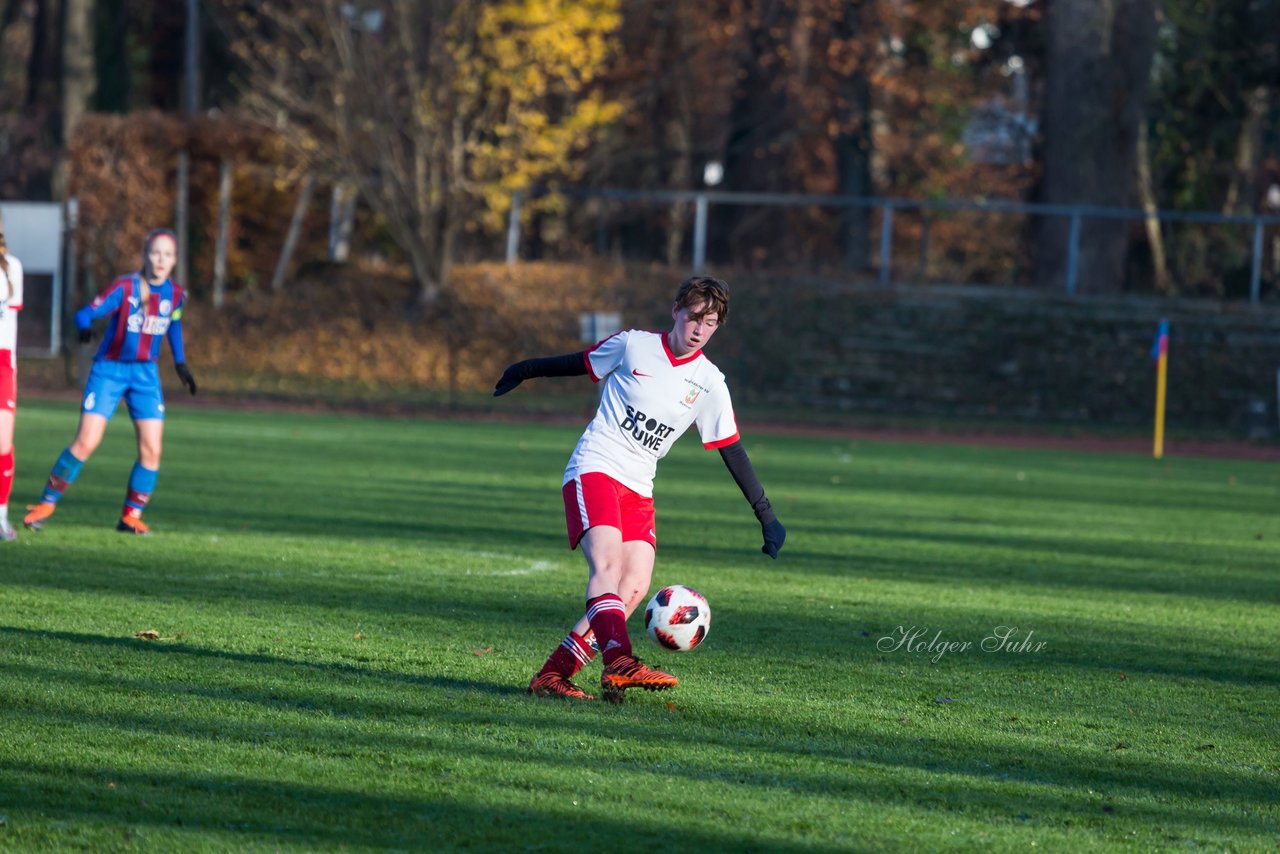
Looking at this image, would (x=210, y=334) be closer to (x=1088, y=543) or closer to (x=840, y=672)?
(x=1088, y=543)

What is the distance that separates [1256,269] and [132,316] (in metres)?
25.2

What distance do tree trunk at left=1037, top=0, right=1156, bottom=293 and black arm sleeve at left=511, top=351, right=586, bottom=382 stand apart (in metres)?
26.7

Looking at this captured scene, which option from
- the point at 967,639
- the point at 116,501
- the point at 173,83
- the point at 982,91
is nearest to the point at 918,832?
the point at 967,639

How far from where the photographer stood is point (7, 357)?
10.4 metres

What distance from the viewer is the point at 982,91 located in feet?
131

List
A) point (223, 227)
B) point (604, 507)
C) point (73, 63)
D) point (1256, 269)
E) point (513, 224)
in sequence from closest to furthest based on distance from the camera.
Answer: point (604, 507), point (1256, 269), point (513, 224), point (223, 227), point (73, 63)

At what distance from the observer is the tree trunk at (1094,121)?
3195 cm

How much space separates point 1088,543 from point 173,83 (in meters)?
35.7

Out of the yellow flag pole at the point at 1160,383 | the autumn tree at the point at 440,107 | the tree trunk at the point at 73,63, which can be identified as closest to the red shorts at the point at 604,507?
the yellow flag pole at the point at 1160,383

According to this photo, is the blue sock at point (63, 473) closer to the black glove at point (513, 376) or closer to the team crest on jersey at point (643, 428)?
the black glove at point (513, 376)

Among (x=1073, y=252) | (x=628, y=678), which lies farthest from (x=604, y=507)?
(x=1073, y=252)

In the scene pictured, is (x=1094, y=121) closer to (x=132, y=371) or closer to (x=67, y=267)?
(x=67, y=267)

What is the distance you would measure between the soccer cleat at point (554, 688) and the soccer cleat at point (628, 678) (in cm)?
13

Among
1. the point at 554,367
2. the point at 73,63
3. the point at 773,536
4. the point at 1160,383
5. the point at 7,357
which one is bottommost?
the point at 1160,383
